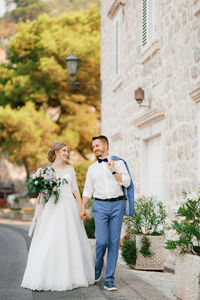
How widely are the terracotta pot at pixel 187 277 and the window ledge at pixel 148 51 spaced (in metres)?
5.57

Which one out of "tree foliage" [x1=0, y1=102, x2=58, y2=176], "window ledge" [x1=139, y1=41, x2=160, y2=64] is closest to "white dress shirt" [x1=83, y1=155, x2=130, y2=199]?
"window ledge" [x1=139, y1=41, x2=160, y2=64]

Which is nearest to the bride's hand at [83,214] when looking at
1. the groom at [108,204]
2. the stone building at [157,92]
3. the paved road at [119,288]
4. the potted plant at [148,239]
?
the groom at [108,204]

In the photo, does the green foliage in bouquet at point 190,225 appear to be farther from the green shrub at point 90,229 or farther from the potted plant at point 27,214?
the potted plant at point 27,214

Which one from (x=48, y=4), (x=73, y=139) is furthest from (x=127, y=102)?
(x=48, y=4)

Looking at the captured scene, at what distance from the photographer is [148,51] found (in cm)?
1140

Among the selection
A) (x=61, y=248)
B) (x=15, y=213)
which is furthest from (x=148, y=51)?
(x=15, y=213)

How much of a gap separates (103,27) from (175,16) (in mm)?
8418

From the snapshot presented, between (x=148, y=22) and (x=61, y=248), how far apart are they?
20.7 feet

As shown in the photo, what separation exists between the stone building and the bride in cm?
213

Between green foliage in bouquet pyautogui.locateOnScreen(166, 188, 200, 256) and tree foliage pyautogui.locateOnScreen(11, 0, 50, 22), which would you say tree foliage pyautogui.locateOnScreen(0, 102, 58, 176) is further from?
tree foliage pyautogui.locateOnScreen(11, 0, 50, 22)

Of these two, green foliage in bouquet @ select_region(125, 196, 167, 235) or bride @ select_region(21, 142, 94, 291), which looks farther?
green foliage in bouquet @ select_region(125, 196, 167, 235)

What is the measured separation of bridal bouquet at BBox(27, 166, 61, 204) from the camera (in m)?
7.40

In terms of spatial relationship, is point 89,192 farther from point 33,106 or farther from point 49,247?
point 33,106

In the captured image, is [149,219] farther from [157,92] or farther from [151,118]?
[157,92]
